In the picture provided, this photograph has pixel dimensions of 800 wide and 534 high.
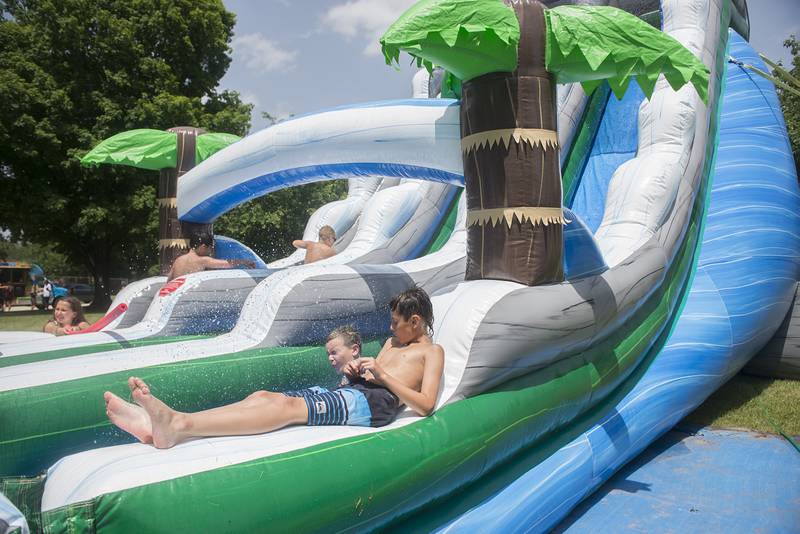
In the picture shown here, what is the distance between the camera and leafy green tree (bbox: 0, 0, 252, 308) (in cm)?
1263

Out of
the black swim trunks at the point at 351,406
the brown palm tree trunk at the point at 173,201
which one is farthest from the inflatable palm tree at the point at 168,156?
the black swim trunks at the point at 351,406

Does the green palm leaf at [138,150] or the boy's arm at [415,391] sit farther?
the green palm leaf at [138,150]

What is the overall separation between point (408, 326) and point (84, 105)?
513 inches

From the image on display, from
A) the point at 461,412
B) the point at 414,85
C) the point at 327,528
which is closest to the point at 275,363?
the point at 461,412

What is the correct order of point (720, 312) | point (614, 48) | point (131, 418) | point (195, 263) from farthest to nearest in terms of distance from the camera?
point (195, 263)
point (720, 312)
point (614, 48)
point (131, 418)

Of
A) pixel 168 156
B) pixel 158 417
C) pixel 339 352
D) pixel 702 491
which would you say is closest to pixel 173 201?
pixel 168 156

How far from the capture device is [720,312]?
3820mm

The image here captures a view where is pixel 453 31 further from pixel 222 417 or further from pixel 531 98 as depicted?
pixel 222 417

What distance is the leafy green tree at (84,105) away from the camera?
1263 centimetres

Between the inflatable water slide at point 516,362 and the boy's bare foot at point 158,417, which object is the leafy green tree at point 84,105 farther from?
the boy's bare foot at point 158,417

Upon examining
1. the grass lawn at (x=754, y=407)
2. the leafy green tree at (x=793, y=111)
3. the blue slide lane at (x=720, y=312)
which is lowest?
the grass lawn at (x=754, y=407)

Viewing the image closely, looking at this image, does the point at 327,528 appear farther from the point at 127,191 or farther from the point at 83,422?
the point at 127,191

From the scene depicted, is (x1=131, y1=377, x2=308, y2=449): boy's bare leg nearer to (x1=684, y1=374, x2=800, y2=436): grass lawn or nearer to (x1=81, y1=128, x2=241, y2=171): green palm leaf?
(x1=684, y1=374, x2=800, y2=436): grass lawn

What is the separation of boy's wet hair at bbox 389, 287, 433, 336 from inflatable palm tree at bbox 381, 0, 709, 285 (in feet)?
1.43
